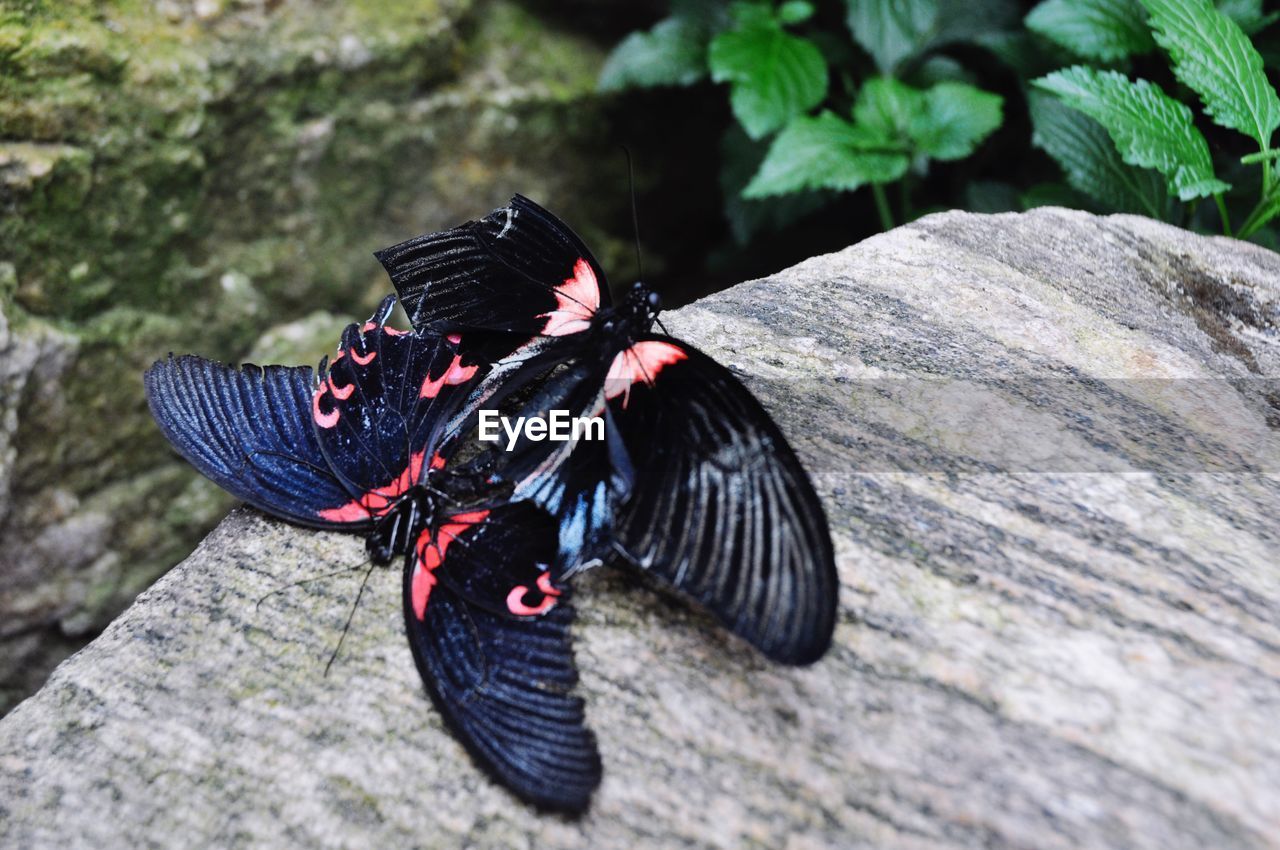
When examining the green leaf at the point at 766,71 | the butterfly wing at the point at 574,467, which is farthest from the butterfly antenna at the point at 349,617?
the green leaf at the point at 766,71

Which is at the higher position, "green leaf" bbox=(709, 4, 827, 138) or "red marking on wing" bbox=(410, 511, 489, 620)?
"green leaf" bbox=(709, 4, 827, 138)

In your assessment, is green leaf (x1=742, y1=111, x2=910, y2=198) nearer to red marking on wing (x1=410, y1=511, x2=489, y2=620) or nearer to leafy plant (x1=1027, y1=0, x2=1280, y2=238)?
leafy plant (x1=1027, y1=0, x2=1280, y2=238)

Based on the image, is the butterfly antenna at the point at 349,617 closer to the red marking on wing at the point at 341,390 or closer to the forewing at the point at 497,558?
the forewing at the point at 497,558

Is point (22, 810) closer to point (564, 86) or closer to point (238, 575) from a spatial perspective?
point (238, 575)

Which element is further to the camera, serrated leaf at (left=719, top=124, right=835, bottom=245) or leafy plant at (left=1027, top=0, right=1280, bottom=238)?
serrated leaf at (left=719, top=124, right=835, bottom=245)

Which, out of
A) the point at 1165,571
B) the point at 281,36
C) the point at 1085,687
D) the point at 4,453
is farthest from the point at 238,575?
the point at 281,36

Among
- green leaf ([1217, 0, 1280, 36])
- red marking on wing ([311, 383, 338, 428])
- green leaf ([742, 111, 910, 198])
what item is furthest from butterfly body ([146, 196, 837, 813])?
green leaf ([1217, 0, 1280, 36])
